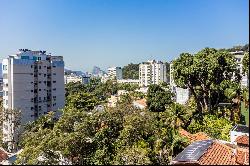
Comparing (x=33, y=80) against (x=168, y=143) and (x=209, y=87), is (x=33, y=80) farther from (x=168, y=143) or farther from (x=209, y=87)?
(x=168, y=143)

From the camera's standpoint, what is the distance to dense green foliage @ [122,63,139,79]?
10125 cm

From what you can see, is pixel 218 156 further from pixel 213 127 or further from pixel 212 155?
pixel 213 127

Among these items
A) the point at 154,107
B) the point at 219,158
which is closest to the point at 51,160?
the point at 219,158

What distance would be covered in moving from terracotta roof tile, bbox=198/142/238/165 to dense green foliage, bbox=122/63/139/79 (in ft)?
287

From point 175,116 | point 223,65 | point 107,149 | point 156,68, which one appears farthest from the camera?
point 156,68

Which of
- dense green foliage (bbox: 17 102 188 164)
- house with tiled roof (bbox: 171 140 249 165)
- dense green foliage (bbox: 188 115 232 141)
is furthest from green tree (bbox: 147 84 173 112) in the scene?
house with tiled roof (bbox: 171 140 249 165)

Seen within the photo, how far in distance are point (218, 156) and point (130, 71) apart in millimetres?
95622

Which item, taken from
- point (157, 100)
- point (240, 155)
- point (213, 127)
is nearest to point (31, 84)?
point (157, 100)

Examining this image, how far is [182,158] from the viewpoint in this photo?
366 inches

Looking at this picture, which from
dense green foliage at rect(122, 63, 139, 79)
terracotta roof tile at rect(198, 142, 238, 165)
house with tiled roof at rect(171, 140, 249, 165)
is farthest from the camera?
dense green foliage at rect(122, 63, 139, 79)

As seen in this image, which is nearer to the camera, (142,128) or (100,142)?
(100,142)

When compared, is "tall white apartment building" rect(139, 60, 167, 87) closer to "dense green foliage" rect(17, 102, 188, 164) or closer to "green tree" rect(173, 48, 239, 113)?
"green tree" rect(173, 48, 239, 113)

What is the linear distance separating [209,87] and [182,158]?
13034 mm

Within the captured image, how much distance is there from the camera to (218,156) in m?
9.92
